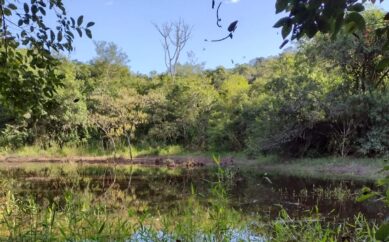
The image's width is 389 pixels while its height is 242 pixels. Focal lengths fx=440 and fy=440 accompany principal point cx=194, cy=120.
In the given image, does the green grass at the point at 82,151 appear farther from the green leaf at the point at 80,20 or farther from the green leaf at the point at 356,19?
the green leaf at the point at 356,19

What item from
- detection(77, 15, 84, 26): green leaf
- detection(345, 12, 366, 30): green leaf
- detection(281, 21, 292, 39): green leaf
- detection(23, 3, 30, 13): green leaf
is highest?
detection(23, 3, 30, 13): green leaf

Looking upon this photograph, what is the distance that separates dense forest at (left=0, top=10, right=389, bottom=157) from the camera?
1606 centimetres

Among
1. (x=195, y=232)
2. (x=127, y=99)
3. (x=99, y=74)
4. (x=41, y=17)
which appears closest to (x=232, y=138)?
(x=127, y=99)

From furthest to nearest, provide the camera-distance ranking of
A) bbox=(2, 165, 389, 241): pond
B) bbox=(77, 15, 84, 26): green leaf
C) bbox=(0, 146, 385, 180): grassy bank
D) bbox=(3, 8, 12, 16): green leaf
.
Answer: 1. bbox=(0, 146, 385, 180): grassy bank
2. bbox=(2, 165, 389, 241): pond
3. bbox=(3, 8, 12, 16): green leaf
4. bbox=(77, 15, 84, 26): green leaf

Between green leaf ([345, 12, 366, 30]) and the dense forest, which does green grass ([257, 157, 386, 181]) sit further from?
green leaf ([345, 12, 366, 30])

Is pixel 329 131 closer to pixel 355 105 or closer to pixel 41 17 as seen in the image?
pixel 355 105

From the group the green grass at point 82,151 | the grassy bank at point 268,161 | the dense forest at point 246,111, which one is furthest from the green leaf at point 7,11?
the green grass at point 82,151

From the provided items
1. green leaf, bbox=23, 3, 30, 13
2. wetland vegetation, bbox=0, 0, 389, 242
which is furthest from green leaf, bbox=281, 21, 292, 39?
green leaf, bbox=23, 3, 30, 13

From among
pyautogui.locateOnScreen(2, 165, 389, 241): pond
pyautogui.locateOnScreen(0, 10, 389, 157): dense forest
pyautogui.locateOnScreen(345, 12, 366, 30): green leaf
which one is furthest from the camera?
pyautogui.locateOnScreen(0, 10, 389, 157): dense forest

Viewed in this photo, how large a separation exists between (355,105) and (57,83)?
1407 centimetres

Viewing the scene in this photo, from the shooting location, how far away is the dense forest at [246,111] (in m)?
16.1

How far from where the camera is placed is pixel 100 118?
78.6 ft

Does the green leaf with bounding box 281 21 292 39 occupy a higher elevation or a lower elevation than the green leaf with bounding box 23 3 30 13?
lower

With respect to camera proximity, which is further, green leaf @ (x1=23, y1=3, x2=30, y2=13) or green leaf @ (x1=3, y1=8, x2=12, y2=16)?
green leaf @ (x1=3, y1=8, x2=12, y2=16)
